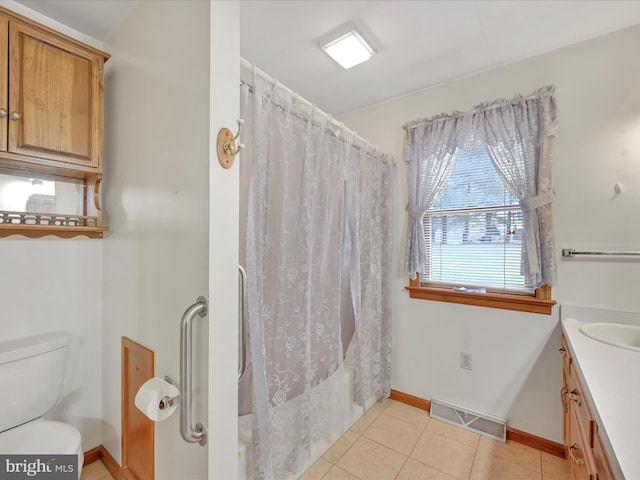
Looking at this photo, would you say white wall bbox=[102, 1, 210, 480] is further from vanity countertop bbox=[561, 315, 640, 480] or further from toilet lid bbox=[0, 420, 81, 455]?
vanity countertop bbox=[561, 315, 640, 480]

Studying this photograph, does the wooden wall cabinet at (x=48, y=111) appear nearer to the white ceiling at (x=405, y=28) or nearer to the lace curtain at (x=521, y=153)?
the white ceiling at (x=405, y=28)

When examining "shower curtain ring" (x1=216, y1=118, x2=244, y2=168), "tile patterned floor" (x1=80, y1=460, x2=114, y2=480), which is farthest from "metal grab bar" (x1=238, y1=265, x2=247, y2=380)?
"tile patterned floor" (x1=80, y1=460, x2=114, y2=480)

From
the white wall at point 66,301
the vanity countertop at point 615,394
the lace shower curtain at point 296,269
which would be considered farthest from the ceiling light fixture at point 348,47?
the vanity countertop at point 615,394

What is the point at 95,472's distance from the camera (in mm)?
1543

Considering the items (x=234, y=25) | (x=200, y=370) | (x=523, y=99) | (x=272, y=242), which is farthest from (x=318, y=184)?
(x=523, y=99)

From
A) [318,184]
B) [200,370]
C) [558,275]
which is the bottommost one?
[200,370]

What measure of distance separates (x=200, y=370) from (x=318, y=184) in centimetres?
108

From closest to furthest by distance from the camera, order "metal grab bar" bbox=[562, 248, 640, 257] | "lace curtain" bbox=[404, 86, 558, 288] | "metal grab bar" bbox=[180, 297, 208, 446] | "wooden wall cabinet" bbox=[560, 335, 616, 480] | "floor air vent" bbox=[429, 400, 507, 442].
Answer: "wooden wall cabinet" bbox=[560, 335, 616, 480]
"metal grab bar" bbox=[180, 297, 208, 446]
"metal grab bar" bbox=[562, 248, 640, 257]
"lace curtain" bbox=[404, 86, 558, 288]
"floor air vent" bbox=[429, 400, 507, 442]

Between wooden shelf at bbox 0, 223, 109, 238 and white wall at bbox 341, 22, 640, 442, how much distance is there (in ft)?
7.23

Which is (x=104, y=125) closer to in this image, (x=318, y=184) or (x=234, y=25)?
(x=234, y=25)

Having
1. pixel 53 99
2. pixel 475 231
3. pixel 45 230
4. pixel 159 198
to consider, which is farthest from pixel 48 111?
pixel 475 231

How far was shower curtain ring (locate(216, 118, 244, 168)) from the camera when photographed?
0.98 metres

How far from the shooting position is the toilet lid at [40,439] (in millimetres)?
1171

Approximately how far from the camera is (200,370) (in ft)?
3.22
